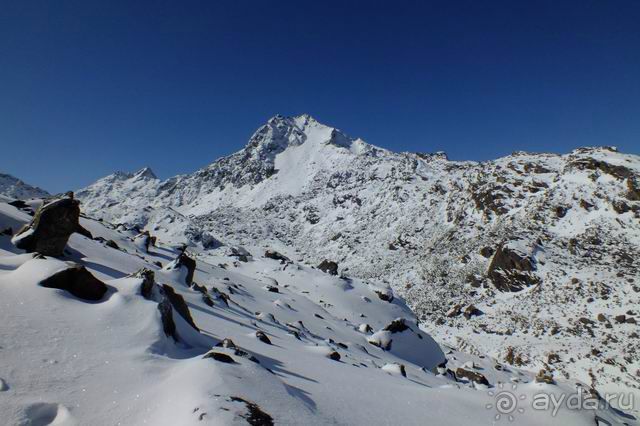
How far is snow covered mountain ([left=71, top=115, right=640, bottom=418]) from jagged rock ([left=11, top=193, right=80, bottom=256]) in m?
48.7

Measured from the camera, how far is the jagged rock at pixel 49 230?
13.6 meters

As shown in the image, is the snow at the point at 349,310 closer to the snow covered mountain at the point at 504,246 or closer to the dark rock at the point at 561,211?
the snow covered mountain at the point at 504,246

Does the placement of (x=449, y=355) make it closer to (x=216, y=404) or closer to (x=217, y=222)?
(x=216, y=404)

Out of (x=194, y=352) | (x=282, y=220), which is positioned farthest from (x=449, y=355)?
(x=282, y=220)

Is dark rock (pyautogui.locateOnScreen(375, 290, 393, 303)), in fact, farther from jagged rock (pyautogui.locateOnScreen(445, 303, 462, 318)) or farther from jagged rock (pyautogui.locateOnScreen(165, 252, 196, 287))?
jagged rock (pyautogui.locateOnScreen(165, 252, 196, 287))

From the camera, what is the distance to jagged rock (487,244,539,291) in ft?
195

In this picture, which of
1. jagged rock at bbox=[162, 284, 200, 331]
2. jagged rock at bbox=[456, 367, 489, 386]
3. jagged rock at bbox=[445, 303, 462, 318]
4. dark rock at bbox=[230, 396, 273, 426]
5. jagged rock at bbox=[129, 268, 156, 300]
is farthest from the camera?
jagged rock at bbox=[445, 303, 462, 318]

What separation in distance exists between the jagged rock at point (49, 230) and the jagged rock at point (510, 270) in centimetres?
6449

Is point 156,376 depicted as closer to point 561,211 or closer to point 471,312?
point 471,312

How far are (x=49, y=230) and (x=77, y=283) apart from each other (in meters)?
7.13

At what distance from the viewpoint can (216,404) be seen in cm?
473

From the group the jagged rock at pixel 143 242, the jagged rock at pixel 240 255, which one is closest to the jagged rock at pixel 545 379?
the jagged rock at pixel 143 242

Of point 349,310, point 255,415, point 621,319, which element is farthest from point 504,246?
point 255,415

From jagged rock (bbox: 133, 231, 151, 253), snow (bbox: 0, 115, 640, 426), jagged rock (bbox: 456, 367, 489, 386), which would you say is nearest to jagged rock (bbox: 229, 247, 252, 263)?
snow (bbox: 0, 115, 640, 426)
